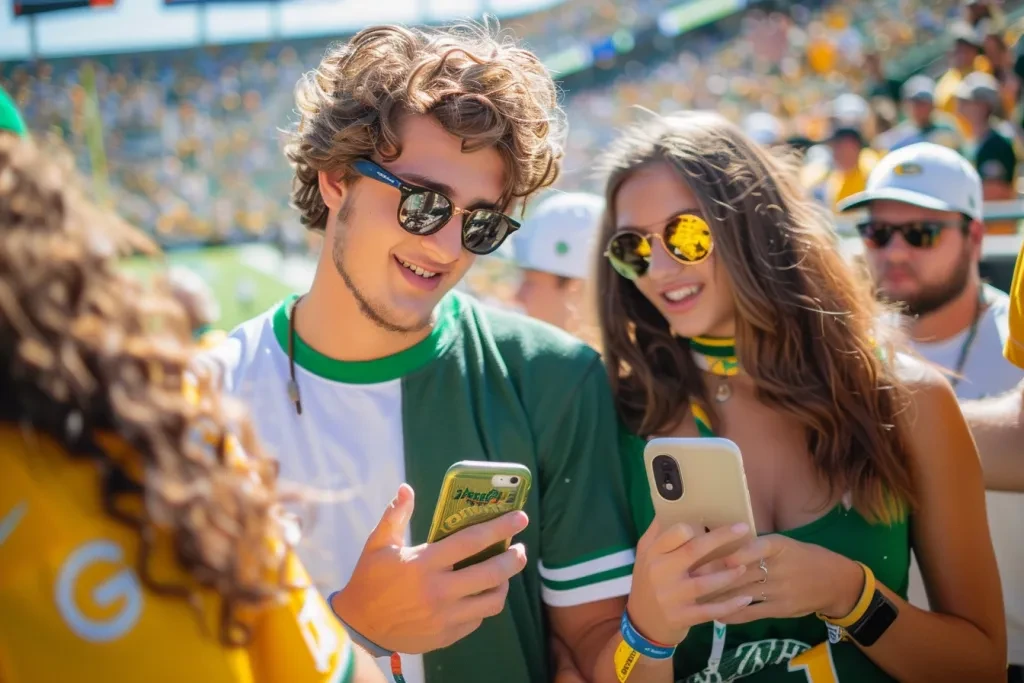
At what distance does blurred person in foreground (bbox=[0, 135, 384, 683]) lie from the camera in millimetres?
847

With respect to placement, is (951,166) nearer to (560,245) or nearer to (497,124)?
(560,245)

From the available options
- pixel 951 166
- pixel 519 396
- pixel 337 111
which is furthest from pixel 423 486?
pixel 951 166

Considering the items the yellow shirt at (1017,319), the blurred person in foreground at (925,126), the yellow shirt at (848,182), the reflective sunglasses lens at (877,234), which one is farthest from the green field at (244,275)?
the yellow shirt at (1017,319)

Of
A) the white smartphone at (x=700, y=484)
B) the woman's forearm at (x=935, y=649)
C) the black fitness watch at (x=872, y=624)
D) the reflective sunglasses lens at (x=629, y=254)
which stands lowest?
the woman's forearm at (x=935, y=649)

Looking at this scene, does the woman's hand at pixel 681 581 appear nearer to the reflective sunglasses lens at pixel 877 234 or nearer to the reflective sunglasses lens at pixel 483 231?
the reflective sunglasses lens at pixel 483 231

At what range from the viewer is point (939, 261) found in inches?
135

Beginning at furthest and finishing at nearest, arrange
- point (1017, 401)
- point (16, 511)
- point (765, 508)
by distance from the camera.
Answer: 1. point (1017, 401)
2. point (765, 508)
3. point (16, 511)

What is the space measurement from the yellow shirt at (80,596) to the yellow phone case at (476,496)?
2.18ft

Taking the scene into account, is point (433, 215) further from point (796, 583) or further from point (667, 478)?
point (796, 583)

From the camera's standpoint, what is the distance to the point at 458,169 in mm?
2154

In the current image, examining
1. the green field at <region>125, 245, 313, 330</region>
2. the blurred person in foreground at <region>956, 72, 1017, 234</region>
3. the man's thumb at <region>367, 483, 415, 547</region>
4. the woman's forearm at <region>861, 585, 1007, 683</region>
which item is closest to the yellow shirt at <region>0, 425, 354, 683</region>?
the man's thumb at <region>367, 483, 415, 547</region>

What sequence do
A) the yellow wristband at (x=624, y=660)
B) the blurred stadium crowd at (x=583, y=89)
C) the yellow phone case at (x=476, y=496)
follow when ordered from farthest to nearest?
the blurred stadium crowd at (x=583, y=89) → the yellow wristband at (x=624, y=660) → the yellow phone case at (x=476, y=496)

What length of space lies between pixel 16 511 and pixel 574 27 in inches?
1170

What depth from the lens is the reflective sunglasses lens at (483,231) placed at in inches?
84.7
